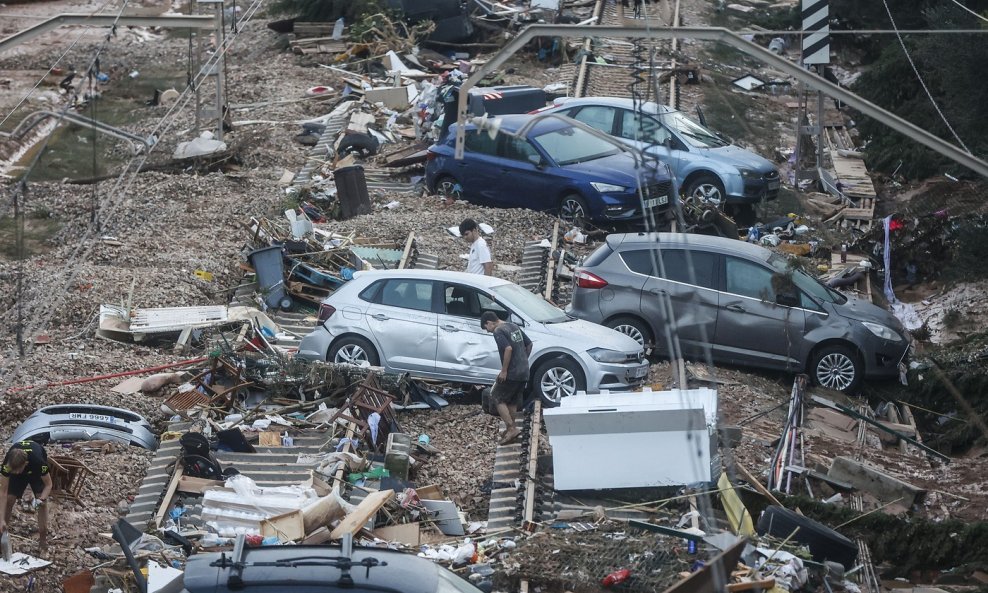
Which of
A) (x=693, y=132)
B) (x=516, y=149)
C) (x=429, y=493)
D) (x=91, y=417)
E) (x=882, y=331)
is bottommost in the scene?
(x=429, y=493)

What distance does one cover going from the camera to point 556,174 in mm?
21688

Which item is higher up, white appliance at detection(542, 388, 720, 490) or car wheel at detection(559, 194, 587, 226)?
car wheel at detection(559, 194, 587, 226)

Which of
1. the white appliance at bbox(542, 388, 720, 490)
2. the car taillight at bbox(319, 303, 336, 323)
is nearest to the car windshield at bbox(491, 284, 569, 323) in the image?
the car taillight at bbox(319, 303, 336, 323)

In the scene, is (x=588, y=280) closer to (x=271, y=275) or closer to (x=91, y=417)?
(x=271, y=275)

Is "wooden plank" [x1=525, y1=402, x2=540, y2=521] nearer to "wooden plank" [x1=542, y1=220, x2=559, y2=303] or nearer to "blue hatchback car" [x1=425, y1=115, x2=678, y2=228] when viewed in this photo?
"wooden plank" [x1=542, y1=220, x2=559, y2=303]

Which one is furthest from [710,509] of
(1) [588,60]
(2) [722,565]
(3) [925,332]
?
(1) [588,60]

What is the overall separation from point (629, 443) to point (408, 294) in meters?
4.48

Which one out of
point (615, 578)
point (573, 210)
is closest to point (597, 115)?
point (573, 210)

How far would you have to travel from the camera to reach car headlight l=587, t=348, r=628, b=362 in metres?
15.3

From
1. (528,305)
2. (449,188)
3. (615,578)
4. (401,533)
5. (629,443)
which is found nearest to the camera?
(615,578)

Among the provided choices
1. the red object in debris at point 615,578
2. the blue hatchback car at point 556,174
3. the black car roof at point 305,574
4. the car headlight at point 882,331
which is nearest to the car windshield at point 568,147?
the blue hatchback car at point 556,174

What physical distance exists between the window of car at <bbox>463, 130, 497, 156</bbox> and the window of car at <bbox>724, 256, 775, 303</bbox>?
632cm

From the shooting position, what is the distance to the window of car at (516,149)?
21.8m

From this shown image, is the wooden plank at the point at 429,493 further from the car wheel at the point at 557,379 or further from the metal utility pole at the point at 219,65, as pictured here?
the metal utility pole at the point at 219,65
